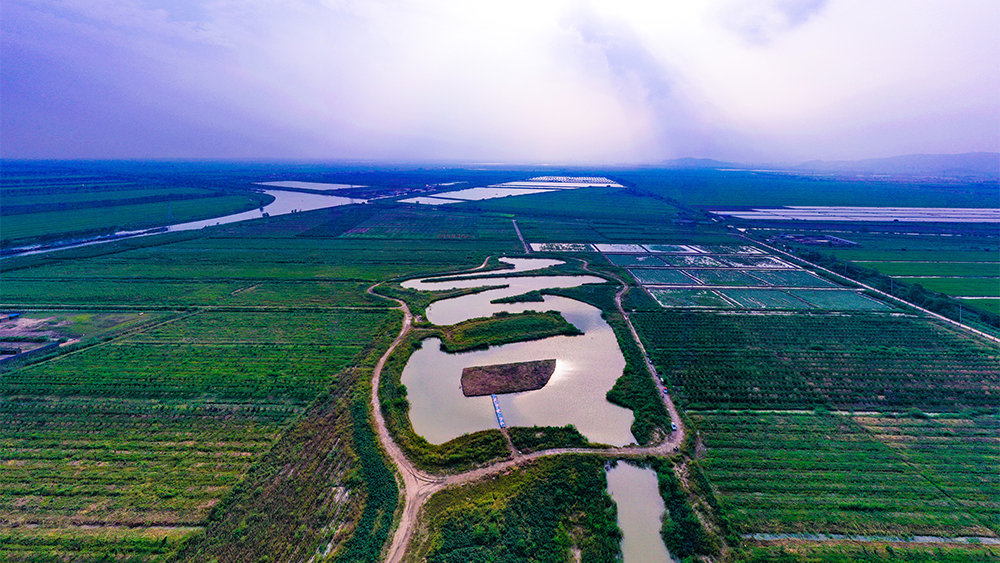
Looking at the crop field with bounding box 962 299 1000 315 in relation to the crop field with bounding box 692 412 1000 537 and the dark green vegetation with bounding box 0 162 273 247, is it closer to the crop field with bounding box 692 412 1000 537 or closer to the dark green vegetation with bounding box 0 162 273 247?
the crop field with bounding box 692 412 1000 537

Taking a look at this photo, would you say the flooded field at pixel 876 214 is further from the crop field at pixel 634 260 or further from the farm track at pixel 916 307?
the crop field at pixel 634 260

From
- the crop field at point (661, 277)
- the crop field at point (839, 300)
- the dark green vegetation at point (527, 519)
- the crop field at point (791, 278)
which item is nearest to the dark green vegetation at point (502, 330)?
the dark green vegetation at point (527, 519)

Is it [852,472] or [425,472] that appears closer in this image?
[425,472]

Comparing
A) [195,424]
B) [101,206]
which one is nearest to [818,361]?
[195,424]

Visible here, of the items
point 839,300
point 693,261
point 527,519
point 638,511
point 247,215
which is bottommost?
point 638,511

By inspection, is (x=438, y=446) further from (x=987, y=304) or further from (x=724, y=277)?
(x=987, y=304)

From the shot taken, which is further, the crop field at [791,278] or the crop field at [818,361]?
the crop field at [791,278]
